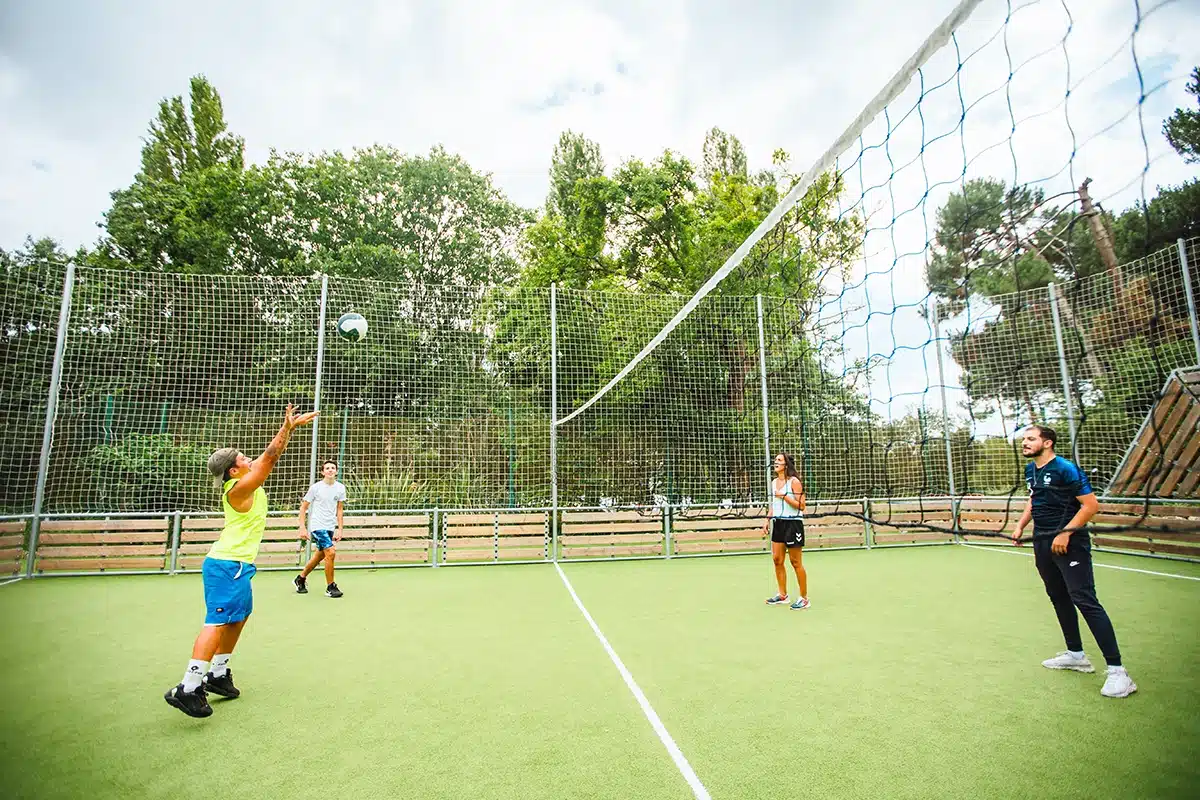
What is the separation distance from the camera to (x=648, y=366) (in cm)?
1133

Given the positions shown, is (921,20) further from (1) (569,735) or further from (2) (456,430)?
(2) (456,430)

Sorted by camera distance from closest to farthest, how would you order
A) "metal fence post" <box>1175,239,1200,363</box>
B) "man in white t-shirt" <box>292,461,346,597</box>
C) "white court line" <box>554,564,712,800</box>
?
"white court line" <box>554,564,712,800</box> < "man in white t-shirt" <box>292,461,346,597</box> < "metal fence post" <box>1175,239,1200,363</box>

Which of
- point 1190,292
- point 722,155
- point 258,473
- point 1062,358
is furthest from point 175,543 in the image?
point 722,155

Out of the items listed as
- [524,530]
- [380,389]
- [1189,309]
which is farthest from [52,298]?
[1189,309]

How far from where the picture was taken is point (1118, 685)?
3402 mm

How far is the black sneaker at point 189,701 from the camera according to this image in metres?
3.28

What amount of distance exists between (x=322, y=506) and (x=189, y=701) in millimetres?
4107

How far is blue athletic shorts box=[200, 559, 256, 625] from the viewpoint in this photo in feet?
11.6

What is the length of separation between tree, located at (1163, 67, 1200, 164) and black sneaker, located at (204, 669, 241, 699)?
18488 millimetres

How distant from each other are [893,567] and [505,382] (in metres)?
6.96

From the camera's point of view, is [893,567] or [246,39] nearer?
[893,567]

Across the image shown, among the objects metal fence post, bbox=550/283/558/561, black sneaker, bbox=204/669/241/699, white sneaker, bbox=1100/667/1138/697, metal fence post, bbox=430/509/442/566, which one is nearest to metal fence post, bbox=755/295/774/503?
metal fence post, bbox=550/283/558/561

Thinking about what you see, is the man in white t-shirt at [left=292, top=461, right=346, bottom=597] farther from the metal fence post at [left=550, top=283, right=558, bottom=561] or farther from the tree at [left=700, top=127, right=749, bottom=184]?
the tree at [left=700, top=127, right=749, bottom=184]

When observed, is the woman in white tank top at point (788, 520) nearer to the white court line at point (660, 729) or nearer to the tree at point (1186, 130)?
the white court line at point (660, 729)
